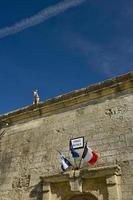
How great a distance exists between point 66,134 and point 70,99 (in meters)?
1.15

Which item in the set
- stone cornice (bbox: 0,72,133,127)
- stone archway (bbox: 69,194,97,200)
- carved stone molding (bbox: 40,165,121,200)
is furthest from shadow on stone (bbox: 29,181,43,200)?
stone cornice (bbox: 0,72,133,127)

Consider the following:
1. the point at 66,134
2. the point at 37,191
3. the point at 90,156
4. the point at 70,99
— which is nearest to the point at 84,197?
the point at 90,156

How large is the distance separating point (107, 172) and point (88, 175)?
0.54 m

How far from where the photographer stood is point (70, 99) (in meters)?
9.03

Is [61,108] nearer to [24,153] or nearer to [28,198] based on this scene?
[24,153]

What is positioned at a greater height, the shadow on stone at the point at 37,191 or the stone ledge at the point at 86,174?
the stone ledge at the point at 86,174

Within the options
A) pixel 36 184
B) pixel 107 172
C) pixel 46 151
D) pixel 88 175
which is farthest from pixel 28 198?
pixel 107 172

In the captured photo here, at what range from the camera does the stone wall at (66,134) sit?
295 inches

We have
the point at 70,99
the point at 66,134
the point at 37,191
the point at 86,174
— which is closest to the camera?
the point at 86,174

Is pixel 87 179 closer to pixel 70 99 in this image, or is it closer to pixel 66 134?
pixel 66 134

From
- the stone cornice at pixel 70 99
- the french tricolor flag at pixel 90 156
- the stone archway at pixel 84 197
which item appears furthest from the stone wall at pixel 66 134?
the stone archway at pixel 84 197

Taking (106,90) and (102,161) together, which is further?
(106,90)

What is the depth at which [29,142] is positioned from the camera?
9.31m

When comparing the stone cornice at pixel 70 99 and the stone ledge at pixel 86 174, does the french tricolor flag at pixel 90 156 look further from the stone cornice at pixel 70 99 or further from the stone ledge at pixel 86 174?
the stone cornice at pixel 70 99
